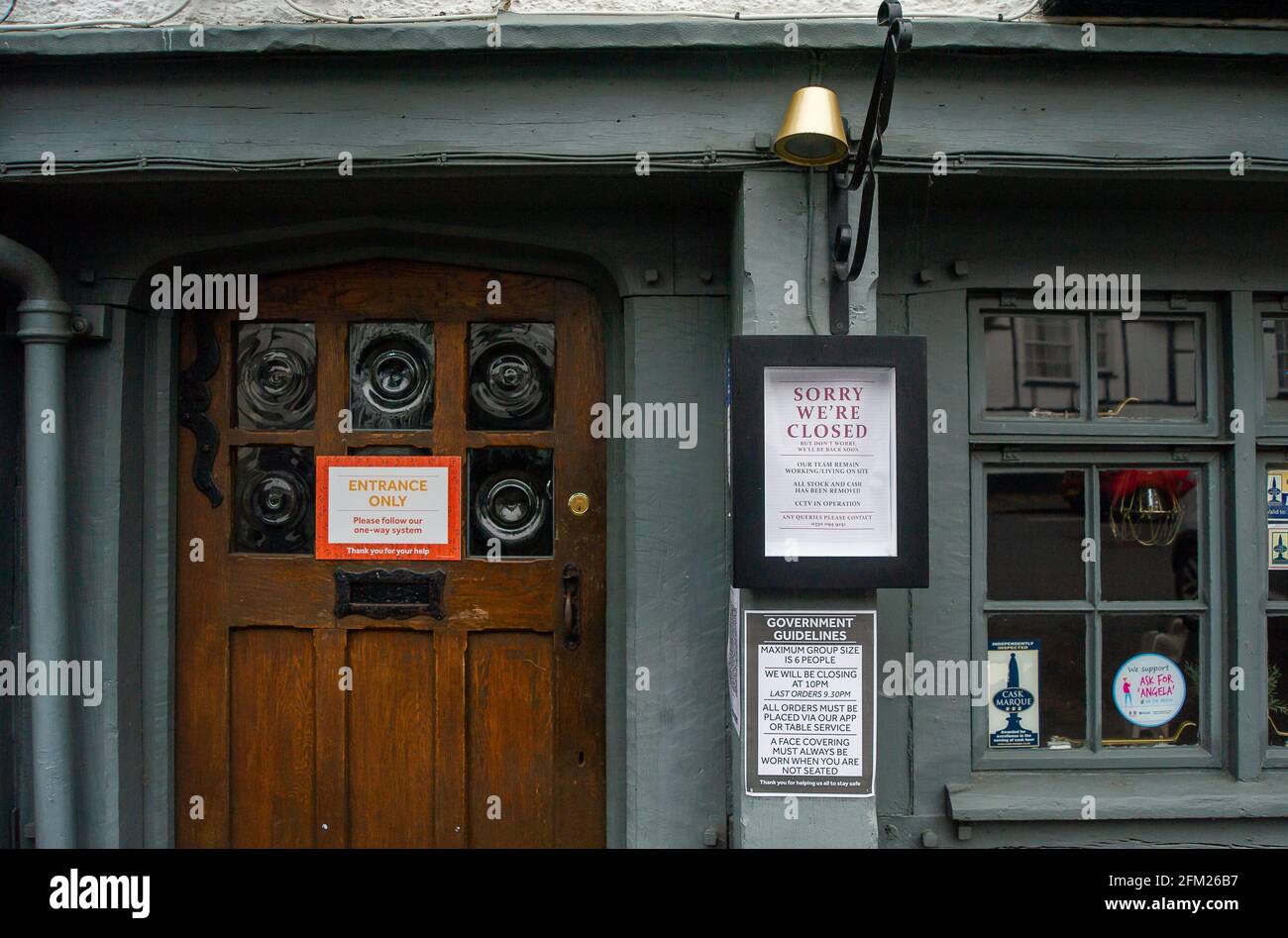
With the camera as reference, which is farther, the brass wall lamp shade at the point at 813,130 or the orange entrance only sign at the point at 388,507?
the orange entrance only sign at the point at 388,507

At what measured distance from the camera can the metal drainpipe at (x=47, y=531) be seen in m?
2.94

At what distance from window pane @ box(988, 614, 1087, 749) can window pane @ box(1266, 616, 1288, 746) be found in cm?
76

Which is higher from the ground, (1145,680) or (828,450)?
(828,450)

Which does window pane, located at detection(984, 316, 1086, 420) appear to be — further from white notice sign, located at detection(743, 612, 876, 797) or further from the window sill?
the window sill

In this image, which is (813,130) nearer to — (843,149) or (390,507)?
(843,149)

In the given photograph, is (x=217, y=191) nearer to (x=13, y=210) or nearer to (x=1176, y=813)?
(x=13, y=210)

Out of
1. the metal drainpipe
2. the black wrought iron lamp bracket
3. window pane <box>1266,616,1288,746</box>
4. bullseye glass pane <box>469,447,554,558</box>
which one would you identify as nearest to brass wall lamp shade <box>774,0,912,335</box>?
the black wrought iron lamp bracket

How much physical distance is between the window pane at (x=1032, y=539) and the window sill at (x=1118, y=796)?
701 millimetres

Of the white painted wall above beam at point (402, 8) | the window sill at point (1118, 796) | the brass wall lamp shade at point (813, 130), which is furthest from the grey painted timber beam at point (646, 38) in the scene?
the window sill at point (1118, 796)

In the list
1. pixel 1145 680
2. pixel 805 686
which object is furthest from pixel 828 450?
pixel 1145 680

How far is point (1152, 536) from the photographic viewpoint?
3133mm

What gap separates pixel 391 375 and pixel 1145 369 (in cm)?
302

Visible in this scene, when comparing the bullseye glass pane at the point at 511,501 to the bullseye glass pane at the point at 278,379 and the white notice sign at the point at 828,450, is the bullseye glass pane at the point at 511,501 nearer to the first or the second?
the bullseye glass pane at the point at 278,379

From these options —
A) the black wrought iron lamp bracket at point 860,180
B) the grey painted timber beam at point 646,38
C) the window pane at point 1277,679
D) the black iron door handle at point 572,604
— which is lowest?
the window pane at point 1277,679
